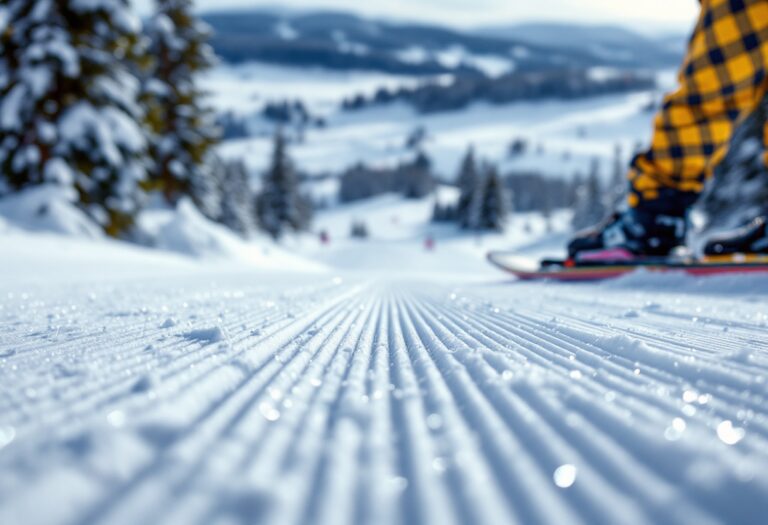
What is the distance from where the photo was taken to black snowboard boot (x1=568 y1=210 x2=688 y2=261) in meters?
3.26

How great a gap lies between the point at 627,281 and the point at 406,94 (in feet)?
402

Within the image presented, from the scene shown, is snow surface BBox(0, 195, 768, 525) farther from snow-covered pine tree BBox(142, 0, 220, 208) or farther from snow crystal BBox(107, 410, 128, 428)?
snow-covered pine tree BBox(142, 0, 220, 208)

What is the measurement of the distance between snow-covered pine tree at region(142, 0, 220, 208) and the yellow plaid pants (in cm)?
1157

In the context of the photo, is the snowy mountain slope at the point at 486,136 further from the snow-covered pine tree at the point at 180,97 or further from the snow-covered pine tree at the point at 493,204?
the snow-covered pine tree at the point at 180,97

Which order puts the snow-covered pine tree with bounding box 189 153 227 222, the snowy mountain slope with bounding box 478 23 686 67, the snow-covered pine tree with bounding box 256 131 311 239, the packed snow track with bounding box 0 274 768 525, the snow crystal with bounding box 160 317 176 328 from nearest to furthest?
1. the packed snow track with bounding box 0 274 768 525
2. the snow crystal with bounding box 160 317 176 328
3. the snow-covered pine tree with bounding box 189 153 227 222
4. the snow-covered pine tree with bounding box 256 131 311 239
5. the snowy mountain slope with bounding box 478 23 686 67

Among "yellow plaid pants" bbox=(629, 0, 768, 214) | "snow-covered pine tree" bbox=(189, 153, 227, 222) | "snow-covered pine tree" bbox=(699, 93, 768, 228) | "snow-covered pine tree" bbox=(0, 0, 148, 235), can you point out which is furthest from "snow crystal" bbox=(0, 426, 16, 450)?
"snow-covered pine tree" bbox=(189, 153, 227, 222)

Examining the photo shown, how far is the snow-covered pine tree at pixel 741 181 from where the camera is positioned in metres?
10.2

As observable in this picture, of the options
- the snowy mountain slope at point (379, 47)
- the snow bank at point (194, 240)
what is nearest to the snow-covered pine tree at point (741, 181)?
the snow bank at point (194, 240)

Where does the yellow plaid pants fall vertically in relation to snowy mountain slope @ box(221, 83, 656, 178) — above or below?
below

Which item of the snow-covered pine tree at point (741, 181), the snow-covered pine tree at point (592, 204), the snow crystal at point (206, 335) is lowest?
the snow crystal at point (206, 335)

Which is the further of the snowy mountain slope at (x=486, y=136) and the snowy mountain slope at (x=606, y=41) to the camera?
the snowy mountain slope at (x=606, y=41)

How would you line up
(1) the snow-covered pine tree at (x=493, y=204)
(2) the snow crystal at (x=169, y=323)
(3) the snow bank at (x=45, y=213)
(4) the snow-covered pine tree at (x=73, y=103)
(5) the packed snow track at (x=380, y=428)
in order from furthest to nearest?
(1) the snow-covered pine tree at (x=493, y=204) < (4) the snow-covered pine tree at (x=73, y=103) < (3) the snow bank at (x=45, y=213) < (2) the snow crystal at (x=169, y=323) < (5) the packed snow track at (x=380, y=428)

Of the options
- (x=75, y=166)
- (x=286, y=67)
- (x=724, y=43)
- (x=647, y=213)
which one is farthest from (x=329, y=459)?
(x=286, y=67)

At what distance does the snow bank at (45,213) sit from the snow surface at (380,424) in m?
5.92
